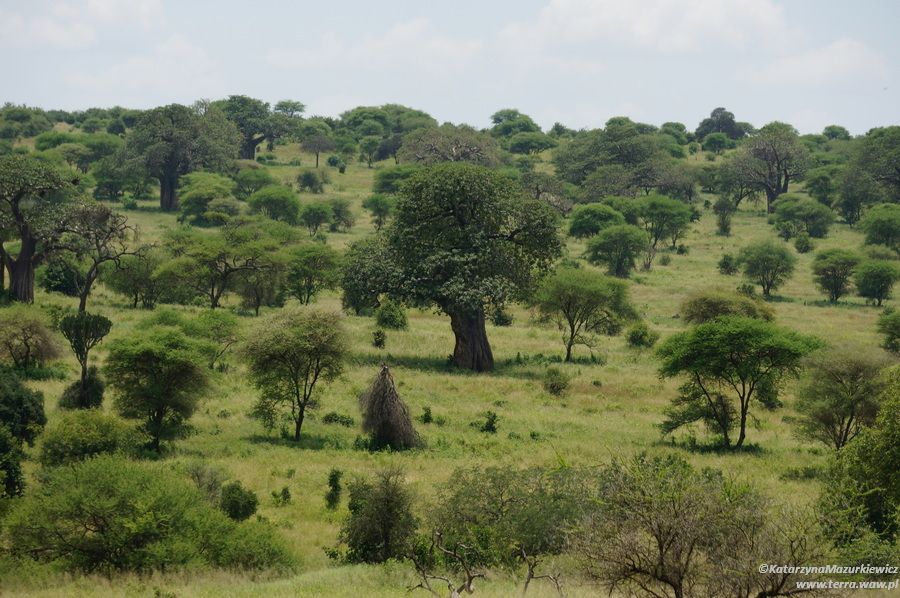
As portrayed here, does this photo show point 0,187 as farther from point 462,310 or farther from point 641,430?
point 641,430

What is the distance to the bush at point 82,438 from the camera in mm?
27438

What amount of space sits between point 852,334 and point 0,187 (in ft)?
180

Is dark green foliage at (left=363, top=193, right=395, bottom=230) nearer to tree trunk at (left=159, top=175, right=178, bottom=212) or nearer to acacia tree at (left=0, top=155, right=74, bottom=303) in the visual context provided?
tree trunk at (left=159, top=175, right=178, bottom=212)

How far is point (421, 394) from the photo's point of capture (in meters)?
41.2

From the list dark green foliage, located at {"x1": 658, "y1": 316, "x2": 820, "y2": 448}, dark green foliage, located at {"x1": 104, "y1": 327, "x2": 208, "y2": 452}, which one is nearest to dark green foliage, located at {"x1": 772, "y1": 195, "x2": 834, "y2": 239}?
dark green foliage, located at {"x1": 658, "y1": 316, "x2": 820, "y2": 448}

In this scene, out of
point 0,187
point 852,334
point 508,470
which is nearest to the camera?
point 508,470

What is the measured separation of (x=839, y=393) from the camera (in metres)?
32.8

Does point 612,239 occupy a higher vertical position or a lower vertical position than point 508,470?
higher

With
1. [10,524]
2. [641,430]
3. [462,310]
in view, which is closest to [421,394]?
[462,310]

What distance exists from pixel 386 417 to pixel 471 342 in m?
14.2

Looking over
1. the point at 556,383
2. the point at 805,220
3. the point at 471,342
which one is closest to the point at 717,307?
the point at 556,383

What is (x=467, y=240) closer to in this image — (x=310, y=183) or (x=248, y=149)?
(x=310, y=183)

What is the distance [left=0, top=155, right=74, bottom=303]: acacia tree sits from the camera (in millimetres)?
51281

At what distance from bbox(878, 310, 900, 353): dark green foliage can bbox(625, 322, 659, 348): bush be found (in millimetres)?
13308
